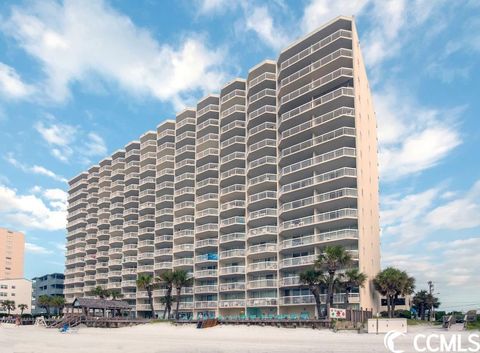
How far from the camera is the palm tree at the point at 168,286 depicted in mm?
82794

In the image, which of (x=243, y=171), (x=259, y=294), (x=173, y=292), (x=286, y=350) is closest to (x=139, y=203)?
(x=173, y=292)

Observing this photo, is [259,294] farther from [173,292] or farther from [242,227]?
[173,292]

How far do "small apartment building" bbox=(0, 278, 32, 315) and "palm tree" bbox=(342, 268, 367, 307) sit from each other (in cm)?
13267

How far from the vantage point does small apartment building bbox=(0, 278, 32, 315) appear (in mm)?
164125

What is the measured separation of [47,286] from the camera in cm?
16525

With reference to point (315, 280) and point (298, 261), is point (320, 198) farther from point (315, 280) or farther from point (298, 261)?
point (315, 280)

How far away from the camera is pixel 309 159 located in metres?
72.9

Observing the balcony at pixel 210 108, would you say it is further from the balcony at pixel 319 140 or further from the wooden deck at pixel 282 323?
the wooden deck at pixel 282 323

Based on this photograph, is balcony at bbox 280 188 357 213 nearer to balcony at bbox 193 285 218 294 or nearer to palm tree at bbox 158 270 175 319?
balcony at bbox 193 285 218 294

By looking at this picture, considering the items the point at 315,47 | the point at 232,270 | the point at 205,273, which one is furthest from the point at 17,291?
the point at 315,47

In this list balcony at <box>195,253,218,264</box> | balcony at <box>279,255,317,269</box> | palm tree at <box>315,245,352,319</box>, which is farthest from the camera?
balcony at <box>195,253,218,264</box>

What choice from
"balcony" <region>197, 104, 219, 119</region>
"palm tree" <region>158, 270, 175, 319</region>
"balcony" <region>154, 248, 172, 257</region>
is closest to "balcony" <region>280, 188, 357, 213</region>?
"palm tree" <region>158, 270, 175, 319</region>

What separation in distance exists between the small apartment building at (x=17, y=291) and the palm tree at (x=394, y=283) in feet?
437

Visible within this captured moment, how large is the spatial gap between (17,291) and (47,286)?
1105 centimetres
